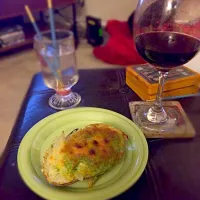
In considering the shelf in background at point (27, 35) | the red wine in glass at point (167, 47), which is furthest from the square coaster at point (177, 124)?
the shelf in background at point (27, 35)

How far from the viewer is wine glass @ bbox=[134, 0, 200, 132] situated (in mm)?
512

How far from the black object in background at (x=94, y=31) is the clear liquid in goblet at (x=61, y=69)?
1417 mm

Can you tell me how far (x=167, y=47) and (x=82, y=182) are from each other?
306 mm

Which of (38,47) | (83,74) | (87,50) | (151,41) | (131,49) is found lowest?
(87,50)

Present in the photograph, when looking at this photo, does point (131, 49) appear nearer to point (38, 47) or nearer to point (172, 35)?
point (38, 47)

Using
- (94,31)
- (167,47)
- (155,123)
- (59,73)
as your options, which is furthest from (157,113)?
(94,31)

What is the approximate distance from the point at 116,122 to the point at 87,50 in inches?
64.1

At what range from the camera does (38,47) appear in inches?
30.0

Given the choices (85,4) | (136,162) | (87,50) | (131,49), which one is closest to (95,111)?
(136,162)

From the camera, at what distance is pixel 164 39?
0.52 meters

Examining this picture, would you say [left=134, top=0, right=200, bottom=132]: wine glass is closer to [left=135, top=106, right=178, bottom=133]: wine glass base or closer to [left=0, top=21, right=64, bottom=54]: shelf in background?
[left=135, top=106, right=178, bottom=133]: wine glass base

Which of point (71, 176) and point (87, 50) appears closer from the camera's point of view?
point (71, 176)

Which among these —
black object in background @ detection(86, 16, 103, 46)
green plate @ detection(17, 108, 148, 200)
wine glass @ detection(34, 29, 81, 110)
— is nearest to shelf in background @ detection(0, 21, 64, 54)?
black object in background @ detection(86, 16, 103, 46)

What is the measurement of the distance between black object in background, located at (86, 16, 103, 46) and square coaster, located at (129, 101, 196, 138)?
1577mm
